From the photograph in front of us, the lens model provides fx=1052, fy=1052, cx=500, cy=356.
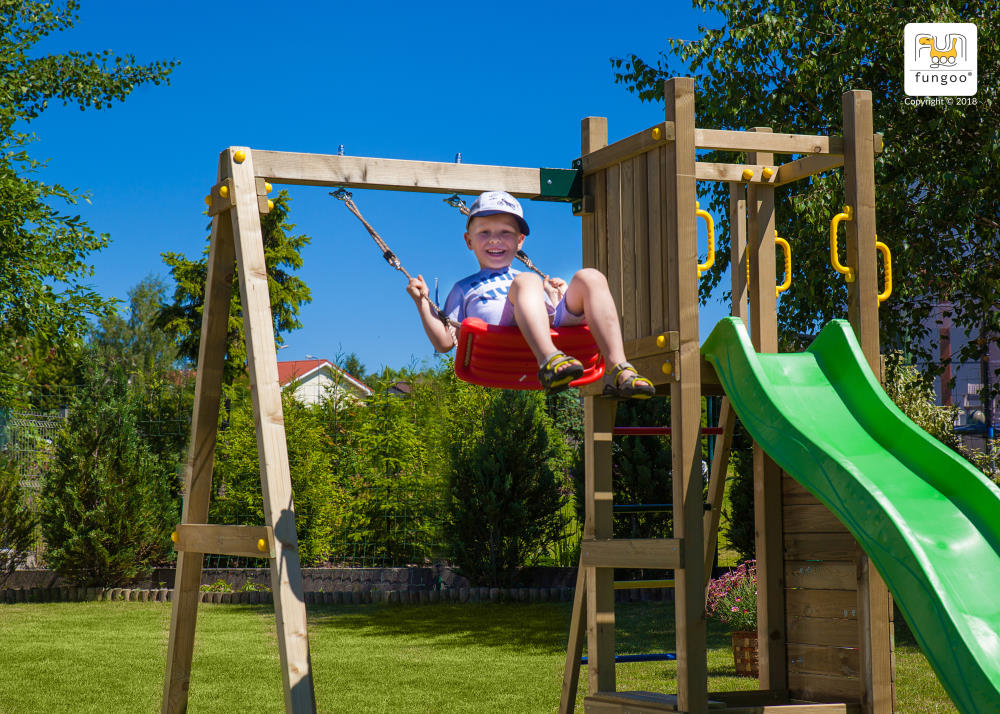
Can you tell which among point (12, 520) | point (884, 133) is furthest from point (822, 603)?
point (12, 520)

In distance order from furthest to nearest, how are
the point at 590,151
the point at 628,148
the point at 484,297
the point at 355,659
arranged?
the point at 355,659 → the point at 590,151 → the point at 628,148 → the point at 484,297

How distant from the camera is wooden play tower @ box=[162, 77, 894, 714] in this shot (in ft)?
12.0

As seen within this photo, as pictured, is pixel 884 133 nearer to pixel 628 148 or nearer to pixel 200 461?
pixel 628 148

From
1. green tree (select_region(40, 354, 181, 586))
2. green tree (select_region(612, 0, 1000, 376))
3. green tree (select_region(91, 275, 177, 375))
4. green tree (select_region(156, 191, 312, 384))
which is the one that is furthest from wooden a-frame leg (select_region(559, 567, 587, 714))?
green tree (select_region(91, 275, 177, 375))

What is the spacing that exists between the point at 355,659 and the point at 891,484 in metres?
5.65

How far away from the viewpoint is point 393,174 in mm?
4215

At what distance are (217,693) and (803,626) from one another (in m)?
4.08

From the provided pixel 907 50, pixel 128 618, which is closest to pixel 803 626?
pixel 907 50

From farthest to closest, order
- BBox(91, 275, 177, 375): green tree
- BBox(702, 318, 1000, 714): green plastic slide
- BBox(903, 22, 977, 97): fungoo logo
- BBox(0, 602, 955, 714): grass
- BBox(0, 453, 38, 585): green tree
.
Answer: BBox(91, 275, 177, 375): green tree < BBox(0, 453, 38, 585): green tree < BBox(903, 22, 977, 97): fungoo logo < BBox(0, 602, 955, 714): grass < BBox(702, 318, 1000, 714): green plastic slide

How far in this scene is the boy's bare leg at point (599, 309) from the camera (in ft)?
12.2

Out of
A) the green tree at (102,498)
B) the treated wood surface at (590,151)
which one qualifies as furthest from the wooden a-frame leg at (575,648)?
the green tree at (102,498)

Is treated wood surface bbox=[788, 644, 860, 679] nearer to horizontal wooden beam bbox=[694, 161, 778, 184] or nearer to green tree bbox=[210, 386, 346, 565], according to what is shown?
horizontal wooden beam bbox=[694, 161, 778, 184]

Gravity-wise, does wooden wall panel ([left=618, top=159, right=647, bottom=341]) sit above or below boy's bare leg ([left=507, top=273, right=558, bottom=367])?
above

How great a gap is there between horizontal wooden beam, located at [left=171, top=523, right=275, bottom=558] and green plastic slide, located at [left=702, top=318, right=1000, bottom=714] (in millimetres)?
1770
